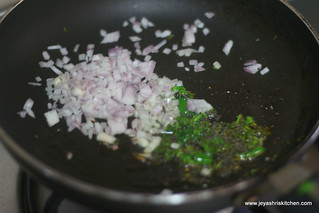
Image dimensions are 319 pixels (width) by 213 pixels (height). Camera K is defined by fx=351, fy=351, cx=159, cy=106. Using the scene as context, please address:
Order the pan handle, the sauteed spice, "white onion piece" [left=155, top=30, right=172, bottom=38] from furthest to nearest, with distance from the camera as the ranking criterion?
"white onion piece" [left=155, top=30, right=172, bottom=38], the sauteed spice, the pan handle

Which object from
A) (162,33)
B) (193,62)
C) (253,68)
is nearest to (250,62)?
(253,68)

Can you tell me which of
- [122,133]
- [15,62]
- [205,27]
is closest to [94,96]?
[122,133]

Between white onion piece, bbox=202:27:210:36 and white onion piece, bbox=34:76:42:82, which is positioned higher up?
white onion piece, bbox=34:76:42:82

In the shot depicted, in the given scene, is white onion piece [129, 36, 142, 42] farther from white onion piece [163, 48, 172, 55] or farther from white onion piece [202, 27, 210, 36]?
white onion piece [202, 27, 210, 36]

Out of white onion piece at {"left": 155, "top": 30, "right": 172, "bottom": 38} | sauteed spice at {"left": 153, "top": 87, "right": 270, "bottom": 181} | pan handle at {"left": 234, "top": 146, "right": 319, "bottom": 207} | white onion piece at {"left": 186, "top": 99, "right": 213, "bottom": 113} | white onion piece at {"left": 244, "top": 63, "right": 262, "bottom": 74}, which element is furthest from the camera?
white onion piece at {"left": 155, "top": 30, "right": 172, "bottom": 38}

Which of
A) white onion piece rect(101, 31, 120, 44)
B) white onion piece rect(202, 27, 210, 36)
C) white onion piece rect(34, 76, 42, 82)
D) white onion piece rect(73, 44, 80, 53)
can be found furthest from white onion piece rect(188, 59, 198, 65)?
white onion piece rect(34, 76, 42, 82)

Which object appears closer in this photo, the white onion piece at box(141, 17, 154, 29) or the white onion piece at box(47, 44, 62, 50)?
the white onion piece at box(47, 44, 62, 50)

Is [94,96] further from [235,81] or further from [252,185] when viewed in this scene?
[252,185]
